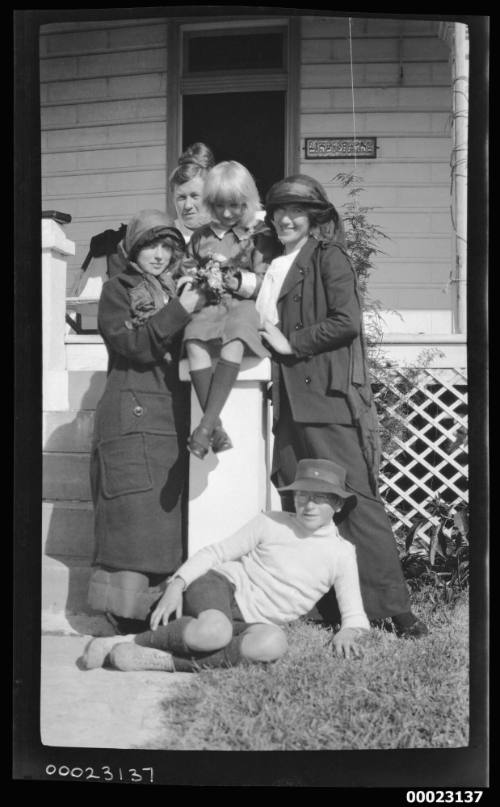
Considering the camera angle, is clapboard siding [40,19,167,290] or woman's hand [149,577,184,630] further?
clapboard siding [40,19,167,290]

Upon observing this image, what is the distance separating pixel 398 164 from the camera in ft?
16.9

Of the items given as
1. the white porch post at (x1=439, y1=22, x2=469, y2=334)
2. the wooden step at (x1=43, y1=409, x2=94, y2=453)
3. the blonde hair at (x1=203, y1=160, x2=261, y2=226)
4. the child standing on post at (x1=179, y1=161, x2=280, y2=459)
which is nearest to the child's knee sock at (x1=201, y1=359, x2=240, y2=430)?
the child standing on post at (x1=179, y1=161, x2=280, y2=459)

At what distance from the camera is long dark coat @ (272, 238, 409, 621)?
4613mm

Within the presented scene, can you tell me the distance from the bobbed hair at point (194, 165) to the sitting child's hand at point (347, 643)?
2.12m

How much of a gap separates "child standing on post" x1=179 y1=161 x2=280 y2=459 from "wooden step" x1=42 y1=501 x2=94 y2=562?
92 cm

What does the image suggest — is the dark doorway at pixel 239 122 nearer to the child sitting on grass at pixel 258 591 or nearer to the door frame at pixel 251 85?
the door frame at pixel 251 85

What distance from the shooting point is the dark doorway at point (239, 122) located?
6781mm

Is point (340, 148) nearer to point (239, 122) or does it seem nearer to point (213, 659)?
point (239, 122)

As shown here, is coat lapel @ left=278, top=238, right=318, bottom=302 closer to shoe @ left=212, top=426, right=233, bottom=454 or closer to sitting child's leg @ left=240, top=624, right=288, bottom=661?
shoe @ left=212, top=426, right=233, bottom=454

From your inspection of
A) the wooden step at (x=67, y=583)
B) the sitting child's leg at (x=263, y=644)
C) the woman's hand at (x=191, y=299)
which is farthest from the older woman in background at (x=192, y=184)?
the sitting child's leg at (x=263, y=644)

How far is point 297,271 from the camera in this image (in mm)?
4629

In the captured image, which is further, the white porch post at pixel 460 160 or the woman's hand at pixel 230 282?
the white porch post at pixel 460 160

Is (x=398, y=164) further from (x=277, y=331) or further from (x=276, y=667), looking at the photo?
(x=276, y=667)

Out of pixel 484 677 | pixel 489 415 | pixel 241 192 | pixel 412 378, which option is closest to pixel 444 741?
pixel 484 677
